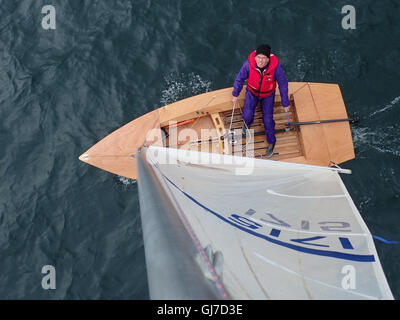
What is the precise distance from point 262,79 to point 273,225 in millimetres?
2790

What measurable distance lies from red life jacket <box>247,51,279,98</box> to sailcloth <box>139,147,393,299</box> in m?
1.89

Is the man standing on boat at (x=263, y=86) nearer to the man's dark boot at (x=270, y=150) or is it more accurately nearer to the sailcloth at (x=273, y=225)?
the man's dark boot at (x=270, y=150)

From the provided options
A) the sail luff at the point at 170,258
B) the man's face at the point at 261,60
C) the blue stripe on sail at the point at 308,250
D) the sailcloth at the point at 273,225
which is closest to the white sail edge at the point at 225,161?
the sailcloth at the point at 273,225

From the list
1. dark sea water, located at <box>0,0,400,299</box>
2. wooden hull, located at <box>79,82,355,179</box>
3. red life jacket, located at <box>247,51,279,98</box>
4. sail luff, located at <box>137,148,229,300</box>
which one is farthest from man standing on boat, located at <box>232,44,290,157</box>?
sail luff, located at <box>137,148,229,300</box>

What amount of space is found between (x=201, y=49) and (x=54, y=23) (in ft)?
11.0

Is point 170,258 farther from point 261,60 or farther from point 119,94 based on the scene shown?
point 119,94

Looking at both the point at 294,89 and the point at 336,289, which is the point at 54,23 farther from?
the point at 336,289

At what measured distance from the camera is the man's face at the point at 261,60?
571 centimetres

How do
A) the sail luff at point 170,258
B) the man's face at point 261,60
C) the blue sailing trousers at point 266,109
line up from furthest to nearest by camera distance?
the blue sailing trousers at point 266,109 < the man's face at point 261,60 < the sail luff at point 170,258

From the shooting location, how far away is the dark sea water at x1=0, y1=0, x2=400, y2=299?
667 cm

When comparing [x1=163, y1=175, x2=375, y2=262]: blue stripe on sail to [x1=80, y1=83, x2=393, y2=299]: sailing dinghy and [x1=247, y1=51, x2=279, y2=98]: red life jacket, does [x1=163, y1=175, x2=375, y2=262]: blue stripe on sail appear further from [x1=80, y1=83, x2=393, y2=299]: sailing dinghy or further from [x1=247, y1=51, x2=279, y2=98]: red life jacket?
[x1=247, y1=51, x2=279, y2=98]: red life jacket

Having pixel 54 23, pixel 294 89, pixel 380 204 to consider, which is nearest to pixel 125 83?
pixel 54 23

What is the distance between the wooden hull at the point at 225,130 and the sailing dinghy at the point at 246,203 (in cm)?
2
